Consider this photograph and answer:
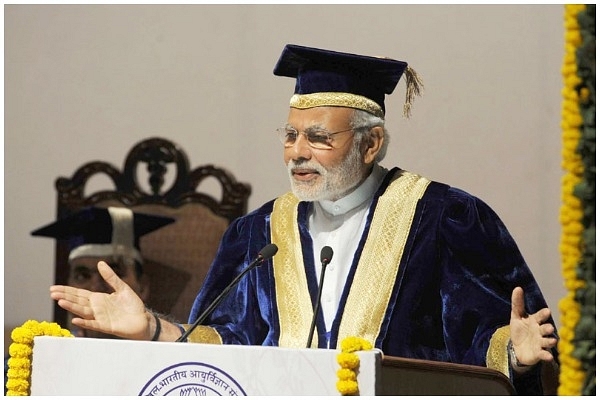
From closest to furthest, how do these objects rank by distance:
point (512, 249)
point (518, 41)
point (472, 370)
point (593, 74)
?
1. point (593, 74)
2. point (472, 370)
3. point (512, 249)
4. point (518, 41)

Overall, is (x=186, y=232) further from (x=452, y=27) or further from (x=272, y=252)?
(x=272, y=252)

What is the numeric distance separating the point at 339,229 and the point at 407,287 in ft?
1.15

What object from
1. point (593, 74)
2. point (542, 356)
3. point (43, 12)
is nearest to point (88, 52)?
point (43, 12)

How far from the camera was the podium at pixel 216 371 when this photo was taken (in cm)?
321

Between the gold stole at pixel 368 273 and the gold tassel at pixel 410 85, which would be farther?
the gold tassel at pixel 410 85

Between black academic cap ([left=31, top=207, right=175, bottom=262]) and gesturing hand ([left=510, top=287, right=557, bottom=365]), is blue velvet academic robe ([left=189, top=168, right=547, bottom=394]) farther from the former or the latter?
black academic cap ([left=31, top=207, right=175, bottom=262])

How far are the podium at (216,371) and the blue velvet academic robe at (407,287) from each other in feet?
2.03

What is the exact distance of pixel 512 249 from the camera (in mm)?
4184

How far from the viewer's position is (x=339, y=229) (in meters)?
4.45

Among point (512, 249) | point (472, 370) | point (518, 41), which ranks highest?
point (518, 41)

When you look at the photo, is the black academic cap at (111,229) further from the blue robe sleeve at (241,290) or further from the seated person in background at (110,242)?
the blue robe sleeve at (241,290)

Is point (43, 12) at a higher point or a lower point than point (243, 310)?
higher

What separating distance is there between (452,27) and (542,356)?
2.41 metres

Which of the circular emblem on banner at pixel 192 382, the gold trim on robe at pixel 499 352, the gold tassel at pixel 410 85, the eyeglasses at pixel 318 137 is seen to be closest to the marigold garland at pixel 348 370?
the circular emblem on banner at pixel 192 382
